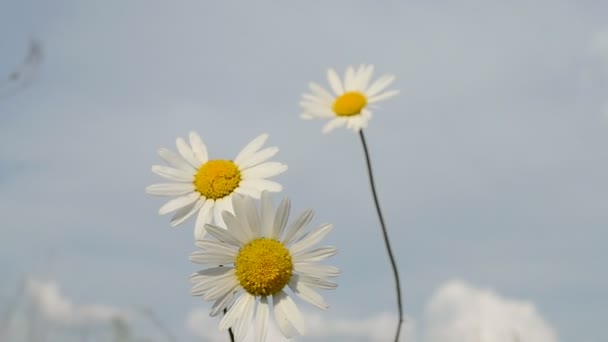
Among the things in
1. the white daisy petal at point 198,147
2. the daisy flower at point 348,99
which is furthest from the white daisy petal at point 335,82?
the white daisy petal at point 198,147

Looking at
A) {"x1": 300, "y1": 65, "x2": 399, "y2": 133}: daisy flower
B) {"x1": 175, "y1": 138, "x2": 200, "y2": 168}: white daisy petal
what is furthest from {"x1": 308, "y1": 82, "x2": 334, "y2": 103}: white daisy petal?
{"x1": 175, "y1": 138, "x2": 200, "y2": 168}: white daisy petal

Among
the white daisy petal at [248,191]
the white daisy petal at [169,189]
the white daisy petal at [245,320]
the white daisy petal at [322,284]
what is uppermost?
the white daisy petal at [248,191]

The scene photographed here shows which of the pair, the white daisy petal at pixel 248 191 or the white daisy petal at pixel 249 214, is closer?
the white daisy petal at pixel 249 214

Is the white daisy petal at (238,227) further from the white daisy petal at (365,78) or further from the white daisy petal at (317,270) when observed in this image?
the white daisy petal at (365,78)

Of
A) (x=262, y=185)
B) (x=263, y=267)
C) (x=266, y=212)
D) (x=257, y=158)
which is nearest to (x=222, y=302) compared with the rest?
(x=263, y=267)

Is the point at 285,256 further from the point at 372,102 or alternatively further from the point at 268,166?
the point at 372,102

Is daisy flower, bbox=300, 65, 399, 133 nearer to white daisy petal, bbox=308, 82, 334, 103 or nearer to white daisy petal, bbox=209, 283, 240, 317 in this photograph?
white daisy petal, bbox=308, 82, 334, 103

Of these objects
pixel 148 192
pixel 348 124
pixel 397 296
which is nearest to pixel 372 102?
pixel 348 124

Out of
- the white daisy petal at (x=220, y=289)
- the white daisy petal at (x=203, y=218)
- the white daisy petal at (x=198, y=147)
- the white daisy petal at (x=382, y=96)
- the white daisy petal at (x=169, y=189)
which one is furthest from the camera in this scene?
the white daisy petal at (x=382, y=96)
